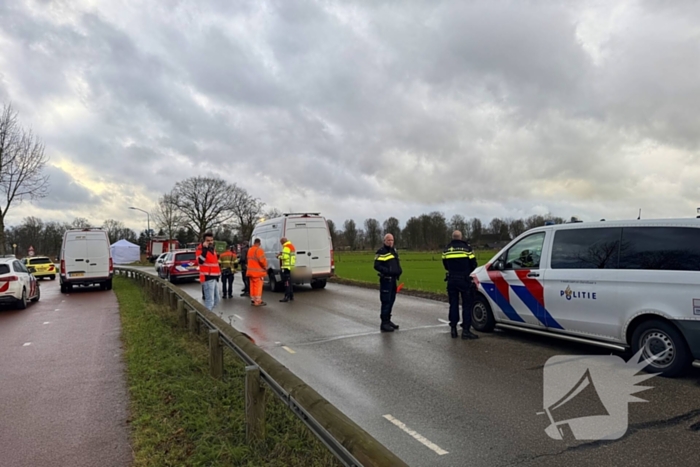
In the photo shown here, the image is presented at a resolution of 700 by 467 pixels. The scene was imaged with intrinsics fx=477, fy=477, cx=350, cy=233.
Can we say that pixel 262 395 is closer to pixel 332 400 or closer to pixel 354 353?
pixel 332 400

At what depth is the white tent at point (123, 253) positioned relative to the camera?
201 feet

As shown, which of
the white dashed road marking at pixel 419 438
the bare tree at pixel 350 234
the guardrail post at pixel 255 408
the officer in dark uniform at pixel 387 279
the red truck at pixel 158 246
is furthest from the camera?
the bare tree at pixel 350 234

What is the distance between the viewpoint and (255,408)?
3785mm

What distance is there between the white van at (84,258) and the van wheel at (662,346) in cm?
1970

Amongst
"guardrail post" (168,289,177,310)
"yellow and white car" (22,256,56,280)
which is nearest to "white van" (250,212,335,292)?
"guardrail post" (168,289,177,310)

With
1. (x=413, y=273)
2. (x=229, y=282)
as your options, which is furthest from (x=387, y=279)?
(x=413, y=273)

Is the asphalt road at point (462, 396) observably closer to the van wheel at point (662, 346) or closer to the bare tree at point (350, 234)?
the van wheel at point (662, 346)

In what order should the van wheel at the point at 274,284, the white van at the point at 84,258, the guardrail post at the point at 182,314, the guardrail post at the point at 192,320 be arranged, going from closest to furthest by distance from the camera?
the guardrail post at the point at 192,320, the guardrail post at the point at 182,314, the van wheel at the point at 274,284, the white van at the point at 84,258

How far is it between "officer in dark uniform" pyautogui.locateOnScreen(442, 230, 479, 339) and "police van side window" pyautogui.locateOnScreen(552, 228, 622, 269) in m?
1.45

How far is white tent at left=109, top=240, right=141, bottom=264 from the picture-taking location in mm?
61344

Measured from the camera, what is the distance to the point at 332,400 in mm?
5164

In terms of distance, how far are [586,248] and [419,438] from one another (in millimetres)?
4081

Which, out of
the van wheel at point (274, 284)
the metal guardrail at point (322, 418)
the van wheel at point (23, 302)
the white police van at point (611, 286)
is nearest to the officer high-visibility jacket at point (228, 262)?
the van wheel at point (274, 284)

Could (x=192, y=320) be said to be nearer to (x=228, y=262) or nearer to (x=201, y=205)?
(x=228, y=262)
